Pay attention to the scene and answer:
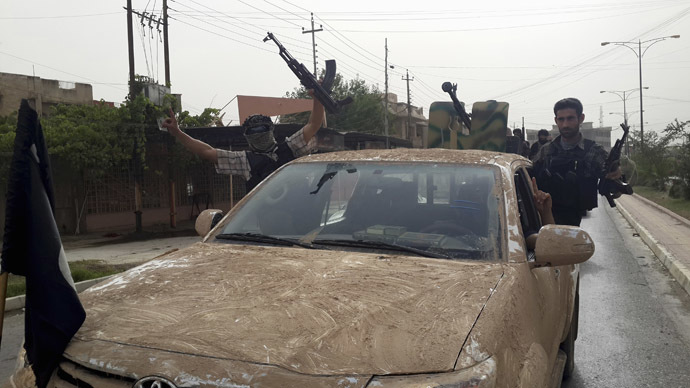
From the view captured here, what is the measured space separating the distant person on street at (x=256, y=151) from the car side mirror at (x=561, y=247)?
3090 millimetres

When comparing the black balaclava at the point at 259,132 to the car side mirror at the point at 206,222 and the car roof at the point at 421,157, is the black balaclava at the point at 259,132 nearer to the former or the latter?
the car roof at the point at 421,157

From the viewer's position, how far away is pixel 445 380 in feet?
5.34

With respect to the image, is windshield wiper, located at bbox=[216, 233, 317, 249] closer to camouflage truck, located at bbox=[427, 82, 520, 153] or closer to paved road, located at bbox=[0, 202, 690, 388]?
paved road, located at bbox=[0, 202, 690, 388]

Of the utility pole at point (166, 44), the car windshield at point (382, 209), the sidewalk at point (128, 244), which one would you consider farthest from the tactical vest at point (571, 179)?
the utility pole at point (166, 44)

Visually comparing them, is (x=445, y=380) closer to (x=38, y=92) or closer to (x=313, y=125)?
(x=313, y=125)

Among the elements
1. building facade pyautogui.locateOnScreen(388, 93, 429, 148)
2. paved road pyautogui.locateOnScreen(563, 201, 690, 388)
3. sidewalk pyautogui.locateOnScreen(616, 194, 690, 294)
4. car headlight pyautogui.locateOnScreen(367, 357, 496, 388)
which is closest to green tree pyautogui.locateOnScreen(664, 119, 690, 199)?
sidewalk pyautogui.locateOnScreen(616, 194, 690, 294)

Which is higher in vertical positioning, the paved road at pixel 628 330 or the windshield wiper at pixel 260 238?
the windshield wiper at pixel 260 238

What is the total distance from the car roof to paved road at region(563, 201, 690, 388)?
1868 millimetres

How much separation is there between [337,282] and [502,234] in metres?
0.85

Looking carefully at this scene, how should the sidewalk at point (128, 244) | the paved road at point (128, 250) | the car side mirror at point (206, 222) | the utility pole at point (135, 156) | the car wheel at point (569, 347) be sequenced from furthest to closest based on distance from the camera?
the utility pole at point (135, 156) < the sidewalk at point (128, 244) < the paved road at point (128, 250) < the car wheel at point (569, 347) < the car side mirror at point (206, 222)

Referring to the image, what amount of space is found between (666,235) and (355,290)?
1214 centimetres

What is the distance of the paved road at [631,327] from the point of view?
4.27m

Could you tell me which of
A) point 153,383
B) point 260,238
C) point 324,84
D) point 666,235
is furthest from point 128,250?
point 153,383

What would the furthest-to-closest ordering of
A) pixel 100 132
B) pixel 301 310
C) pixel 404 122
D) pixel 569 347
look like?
pixel 404 122, pixel 100 132, pixel 569 347, pixel 301 310
